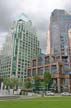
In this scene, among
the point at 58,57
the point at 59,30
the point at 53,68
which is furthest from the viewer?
the point at 59,30

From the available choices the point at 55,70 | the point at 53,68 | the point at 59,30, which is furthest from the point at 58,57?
the point at 59,30

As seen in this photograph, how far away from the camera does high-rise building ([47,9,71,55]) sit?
188 metres

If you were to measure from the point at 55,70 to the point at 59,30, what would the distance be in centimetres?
6099

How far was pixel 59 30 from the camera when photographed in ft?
631

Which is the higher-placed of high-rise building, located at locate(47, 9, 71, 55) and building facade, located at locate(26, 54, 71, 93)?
high-rise building, located at locate(47, 9, 71, 55)

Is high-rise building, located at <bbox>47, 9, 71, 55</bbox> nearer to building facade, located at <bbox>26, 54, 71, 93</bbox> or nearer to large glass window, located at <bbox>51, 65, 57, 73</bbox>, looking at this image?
building facade, located at <bbox>26, 54, 71, 93</bbox>

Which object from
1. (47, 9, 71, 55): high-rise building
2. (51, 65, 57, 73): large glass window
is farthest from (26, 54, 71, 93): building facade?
(47, 9, 71, 55): high-rise building

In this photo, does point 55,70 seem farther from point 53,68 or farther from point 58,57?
point 58,57

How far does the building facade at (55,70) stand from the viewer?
13762cm

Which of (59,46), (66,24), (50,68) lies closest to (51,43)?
(59,46)

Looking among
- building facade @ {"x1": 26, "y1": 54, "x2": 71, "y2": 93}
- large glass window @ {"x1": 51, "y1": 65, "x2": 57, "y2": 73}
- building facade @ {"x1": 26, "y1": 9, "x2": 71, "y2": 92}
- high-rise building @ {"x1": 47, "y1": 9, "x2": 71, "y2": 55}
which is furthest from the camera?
high-rise building @ {"x1": 47, "y1": 9, "x2": 71, "y2": 55}

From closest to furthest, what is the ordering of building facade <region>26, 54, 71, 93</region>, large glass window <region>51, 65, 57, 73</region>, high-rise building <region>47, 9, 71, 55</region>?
building facade <region>26, 54, 71, 93</region> < large glass window <region>51, 65, 57, 73</region> < high-rise building <region>47, 9, 71, 55</region>

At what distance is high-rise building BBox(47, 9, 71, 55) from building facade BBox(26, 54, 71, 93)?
25068 mm

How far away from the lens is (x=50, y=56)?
499ft
